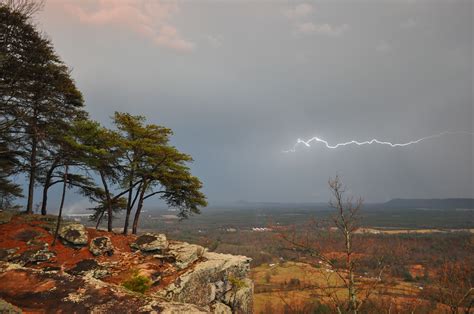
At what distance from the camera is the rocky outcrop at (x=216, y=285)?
50.6 feet

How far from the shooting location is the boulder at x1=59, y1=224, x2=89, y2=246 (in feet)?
55.7

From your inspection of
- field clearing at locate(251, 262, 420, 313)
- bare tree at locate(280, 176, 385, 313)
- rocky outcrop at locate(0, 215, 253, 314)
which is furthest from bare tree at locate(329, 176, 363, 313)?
field clearing at locate(251, 262, 420, 313)

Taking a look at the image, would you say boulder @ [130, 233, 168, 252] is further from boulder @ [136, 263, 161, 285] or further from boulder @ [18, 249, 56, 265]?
boulder @ [18, 249, 56, 265]

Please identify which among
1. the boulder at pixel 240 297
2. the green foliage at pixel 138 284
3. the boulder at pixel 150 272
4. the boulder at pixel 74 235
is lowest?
the boulder at pixel 240 297

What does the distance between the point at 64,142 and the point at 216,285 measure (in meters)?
14.1

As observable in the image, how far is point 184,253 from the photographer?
18.3 meters

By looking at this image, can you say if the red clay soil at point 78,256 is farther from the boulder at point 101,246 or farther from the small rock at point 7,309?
the small rock at point 7,309

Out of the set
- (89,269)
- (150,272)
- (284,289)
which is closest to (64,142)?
(89,269)

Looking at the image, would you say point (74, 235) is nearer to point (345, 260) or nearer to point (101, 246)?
point (101, 246)

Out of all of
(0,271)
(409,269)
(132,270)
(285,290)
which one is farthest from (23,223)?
(409,269)

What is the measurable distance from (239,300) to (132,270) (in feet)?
26.5

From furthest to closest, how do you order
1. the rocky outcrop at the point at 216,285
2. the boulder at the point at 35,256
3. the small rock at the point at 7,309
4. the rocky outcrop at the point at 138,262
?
1. the rocky outcrop at the point at 216,285
2. the rocky outcrop at the point at 138,262
3. the boulder at the point at 35,256
4. the small rock at the point at 7,309

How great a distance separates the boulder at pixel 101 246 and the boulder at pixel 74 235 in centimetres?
60

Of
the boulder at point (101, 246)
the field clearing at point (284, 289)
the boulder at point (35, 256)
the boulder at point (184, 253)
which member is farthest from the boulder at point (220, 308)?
the field clearing at point (284, 289)
